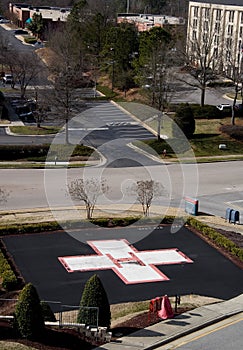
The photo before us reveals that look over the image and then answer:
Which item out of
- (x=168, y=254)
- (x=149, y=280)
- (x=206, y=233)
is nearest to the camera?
(x=149, y=280)

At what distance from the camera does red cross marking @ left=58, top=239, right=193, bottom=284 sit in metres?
29.1

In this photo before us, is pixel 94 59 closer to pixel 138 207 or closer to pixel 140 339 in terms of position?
pixel 138 207

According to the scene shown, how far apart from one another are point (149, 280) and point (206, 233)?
22.5 ft

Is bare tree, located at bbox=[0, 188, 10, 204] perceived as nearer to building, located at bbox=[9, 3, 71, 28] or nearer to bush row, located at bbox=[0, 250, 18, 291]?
bush row, located at bbox=[0, 250, 18, 291]

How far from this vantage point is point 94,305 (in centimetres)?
2234

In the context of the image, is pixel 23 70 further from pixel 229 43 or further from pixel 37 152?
pixel 229 43

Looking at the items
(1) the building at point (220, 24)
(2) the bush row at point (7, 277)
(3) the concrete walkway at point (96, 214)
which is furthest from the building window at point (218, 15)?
(2) the bush row at point (7, 277)

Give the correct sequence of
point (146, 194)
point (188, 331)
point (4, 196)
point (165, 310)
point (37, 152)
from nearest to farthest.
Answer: point (188, 331)
point (165, 310)
point (146, 194)
point (4, 196)
point (37, 152)

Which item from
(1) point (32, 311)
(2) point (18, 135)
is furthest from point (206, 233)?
(2) point (18, 135)

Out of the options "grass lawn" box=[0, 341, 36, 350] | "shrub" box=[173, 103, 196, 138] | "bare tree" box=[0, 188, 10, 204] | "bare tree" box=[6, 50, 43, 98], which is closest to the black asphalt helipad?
"grass lawn" box=[0, 341, 36, 350]

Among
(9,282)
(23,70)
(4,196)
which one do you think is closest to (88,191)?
(4,196)

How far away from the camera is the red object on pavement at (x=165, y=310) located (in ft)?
79.0

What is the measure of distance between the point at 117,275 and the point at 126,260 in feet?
6.30

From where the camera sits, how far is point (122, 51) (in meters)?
80.2
